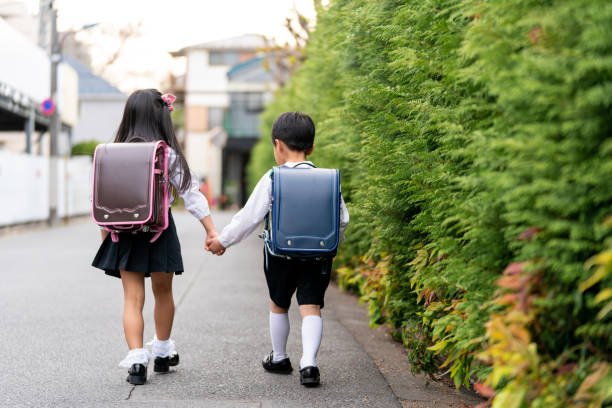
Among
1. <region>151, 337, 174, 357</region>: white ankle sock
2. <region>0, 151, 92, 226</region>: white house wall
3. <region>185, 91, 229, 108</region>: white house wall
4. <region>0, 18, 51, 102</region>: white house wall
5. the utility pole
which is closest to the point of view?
<region>151, 337, 174, 357</region>: white ankle sock

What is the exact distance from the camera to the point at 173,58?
170ft

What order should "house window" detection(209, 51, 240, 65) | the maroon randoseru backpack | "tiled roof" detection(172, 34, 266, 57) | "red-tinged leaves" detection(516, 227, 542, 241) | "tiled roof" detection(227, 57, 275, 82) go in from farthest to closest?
1. "house window" detection(209, 51, 240, 65)
2. "tiled roof" detection(172, 34, 266, 57)
3. "tiled roof" detection(227, 57, 275, 82)
4. the maroon randoseru backpack
5. "red-tinged leaves" detection(516, 227, 542, 241)

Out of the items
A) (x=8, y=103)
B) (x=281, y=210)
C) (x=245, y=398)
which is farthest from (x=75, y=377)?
(x=8, y=103)

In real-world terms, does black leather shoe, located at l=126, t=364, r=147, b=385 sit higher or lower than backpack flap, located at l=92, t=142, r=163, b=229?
lower

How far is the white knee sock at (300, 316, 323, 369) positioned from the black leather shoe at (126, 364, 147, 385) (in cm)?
94

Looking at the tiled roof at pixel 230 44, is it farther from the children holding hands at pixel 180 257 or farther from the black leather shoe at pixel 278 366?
the black leather shoe at pixel 278 366

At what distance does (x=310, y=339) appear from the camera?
169 inches

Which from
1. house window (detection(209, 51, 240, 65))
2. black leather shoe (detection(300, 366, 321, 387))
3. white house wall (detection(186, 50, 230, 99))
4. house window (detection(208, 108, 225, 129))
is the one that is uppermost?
house window (detection(209, 51, 240, 65))

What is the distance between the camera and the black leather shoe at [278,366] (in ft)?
15.1

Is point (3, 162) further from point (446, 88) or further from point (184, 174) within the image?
point (446, 88)

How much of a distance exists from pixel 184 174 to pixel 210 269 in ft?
22.8

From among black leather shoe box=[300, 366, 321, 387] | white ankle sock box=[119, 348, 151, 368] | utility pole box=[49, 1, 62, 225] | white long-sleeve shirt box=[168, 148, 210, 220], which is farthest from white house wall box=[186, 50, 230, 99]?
black leather shoe box=[300, 366, 321, 387]

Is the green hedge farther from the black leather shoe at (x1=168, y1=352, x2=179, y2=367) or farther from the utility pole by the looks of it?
the utility pole

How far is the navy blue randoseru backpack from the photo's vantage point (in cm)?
415
